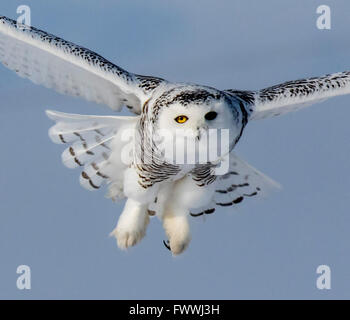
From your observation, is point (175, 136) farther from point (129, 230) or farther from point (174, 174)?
point (129, 230)

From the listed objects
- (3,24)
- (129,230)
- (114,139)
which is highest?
(3,24)

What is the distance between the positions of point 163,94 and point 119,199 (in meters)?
1.46

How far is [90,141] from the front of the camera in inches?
366

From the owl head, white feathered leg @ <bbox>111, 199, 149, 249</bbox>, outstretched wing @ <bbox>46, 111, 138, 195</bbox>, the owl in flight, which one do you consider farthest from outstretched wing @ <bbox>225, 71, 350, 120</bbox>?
white feathered leg @ <bbox>111, 199, 149, 249</bbox>

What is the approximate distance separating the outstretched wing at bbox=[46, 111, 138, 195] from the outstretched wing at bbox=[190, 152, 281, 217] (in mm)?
844

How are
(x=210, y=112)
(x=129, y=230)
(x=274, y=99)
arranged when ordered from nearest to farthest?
(x=210, y=112)
(x=274, y=99)
(x=129, y=230)

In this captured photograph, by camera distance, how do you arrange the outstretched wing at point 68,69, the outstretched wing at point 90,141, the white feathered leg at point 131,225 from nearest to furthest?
1. the outstretched wing at point 68,69
2. the outstretched wing at point 90,141
3. the white feathered leg at point 131,225

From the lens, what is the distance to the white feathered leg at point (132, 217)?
9195 mm

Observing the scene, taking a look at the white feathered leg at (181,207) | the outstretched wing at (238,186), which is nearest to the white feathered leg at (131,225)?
the white feathered leg at (181,207)

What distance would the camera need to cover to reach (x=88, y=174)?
945cm

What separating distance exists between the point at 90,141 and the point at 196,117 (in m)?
1.50

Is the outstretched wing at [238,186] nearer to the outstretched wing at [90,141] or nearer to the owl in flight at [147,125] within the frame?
the owl in flight at [147,125]

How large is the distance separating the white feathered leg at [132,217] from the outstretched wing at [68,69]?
2.09 feet

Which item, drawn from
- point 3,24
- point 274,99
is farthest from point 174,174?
point 3,24
